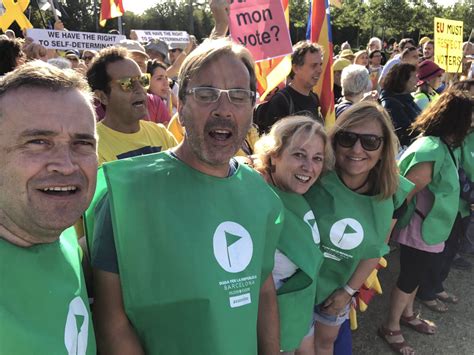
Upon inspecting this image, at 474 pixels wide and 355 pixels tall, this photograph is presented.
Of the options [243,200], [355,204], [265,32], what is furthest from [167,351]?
[265,32]

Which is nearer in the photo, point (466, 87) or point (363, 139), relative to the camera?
point (363, 139)

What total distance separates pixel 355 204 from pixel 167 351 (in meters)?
1.40

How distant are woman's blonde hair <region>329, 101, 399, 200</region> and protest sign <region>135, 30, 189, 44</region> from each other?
8.12m

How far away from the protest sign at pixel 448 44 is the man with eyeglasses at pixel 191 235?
6.10 metres

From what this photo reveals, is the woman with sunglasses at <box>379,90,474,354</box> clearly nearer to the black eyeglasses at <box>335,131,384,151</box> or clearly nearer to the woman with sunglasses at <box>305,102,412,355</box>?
the woman with sunglasses at <box>305,102,412,355</box>

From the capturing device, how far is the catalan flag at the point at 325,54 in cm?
411

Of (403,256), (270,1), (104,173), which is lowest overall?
(403,256)

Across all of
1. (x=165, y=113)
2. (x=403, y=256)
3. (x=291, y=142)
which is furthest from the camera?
(x=165, y=113)

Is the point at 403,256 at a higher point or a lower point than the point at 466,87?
lower

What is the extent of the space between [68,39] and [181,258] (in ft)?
20.4

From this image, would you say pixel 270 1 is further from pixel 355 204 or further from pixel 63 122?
pixel 63 122

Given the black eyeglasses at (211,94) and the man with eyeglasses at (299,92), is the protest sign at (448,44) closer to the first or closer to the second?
the man with eyeglasses at (299,92)

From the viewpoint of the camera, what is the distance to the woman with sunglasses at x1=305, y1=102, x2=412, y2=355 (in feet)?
7.40

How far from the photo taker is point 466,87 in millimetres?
3898
